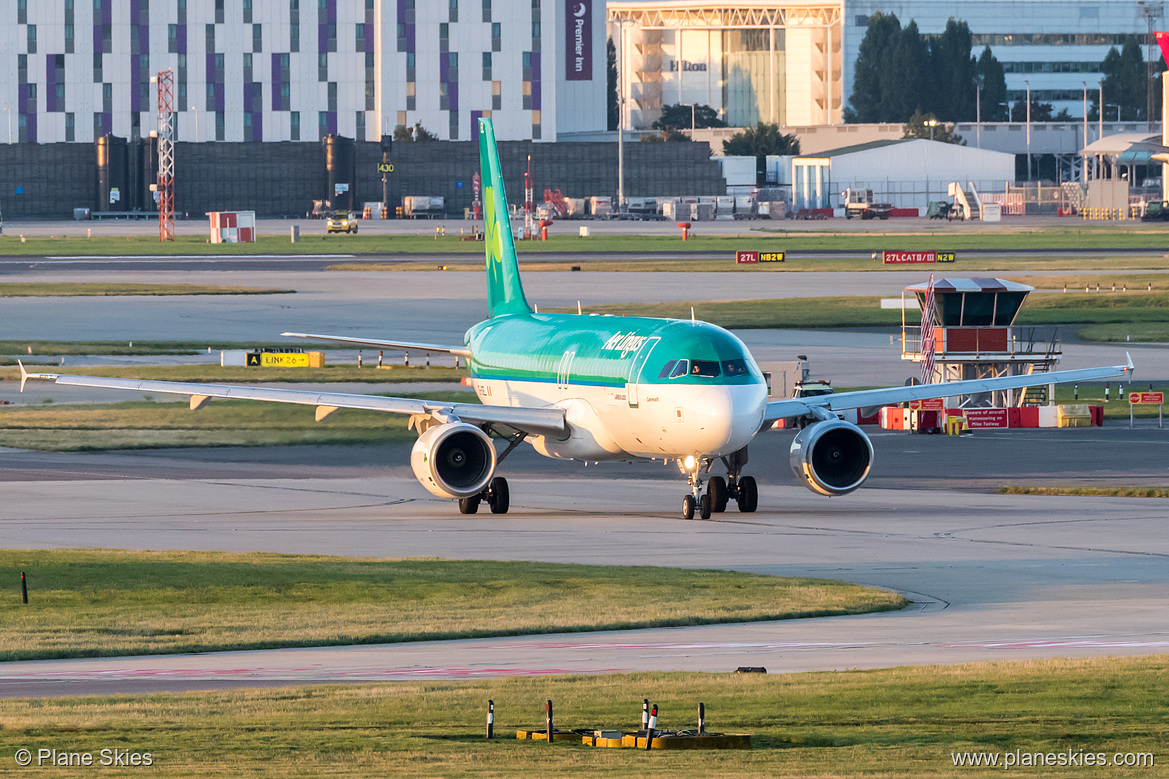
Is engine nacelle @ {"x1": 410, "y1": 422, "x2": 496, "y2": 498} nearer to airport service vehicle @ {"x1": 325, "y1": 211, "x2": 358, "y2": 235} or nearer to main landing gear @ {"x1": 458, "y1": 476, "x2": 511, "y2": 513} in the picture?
main landing gear @ {"x1": 458, "y1": 476, "x2": 511, "y2": 513}

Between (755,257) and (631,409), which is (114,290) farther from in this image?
(631,409)

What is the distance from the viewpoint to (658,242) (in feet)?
546

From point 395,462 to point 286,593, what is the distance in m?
21.1

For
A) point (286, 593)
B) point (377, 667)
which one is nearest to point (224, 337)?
point (286, 593)

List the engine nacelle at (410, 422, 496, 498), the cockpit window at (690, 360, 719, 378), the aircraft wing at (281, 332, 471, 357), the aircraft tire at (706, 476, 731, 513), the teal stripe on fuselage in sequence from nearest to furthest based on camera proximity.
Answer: the cockpit window at (690, 360, 719, 378), the teal stripe on fuselage, the engine nacelle at (410, 422, 496, 498), the aircraft tire at (706, 476, 731, 513), the aircraft wing at (281, 332, 471, 357)

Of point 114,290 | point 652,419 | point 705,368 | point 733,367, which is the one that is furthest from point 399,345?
point 114,290

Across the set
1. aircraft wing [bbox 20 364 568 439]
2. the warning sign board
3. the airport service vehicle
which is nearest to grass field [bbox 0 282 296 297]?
the warning sign board

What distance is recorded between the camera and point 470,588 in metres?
27.5

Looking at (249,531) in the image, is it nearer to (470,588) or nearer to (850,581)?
(470,588)

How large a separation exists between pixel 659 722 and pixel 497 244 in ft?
99.9

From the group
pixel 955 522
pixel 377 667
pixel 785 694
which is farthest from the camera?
pixel 955 522

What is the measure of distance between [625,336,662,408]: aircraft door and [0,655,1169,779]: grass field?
16.3 m

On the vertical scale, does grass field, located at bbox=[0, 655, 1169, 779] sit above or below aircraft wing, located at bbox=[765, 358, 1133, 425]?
below

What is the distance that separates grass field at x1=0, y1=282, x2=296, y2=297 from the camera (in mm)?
105438
